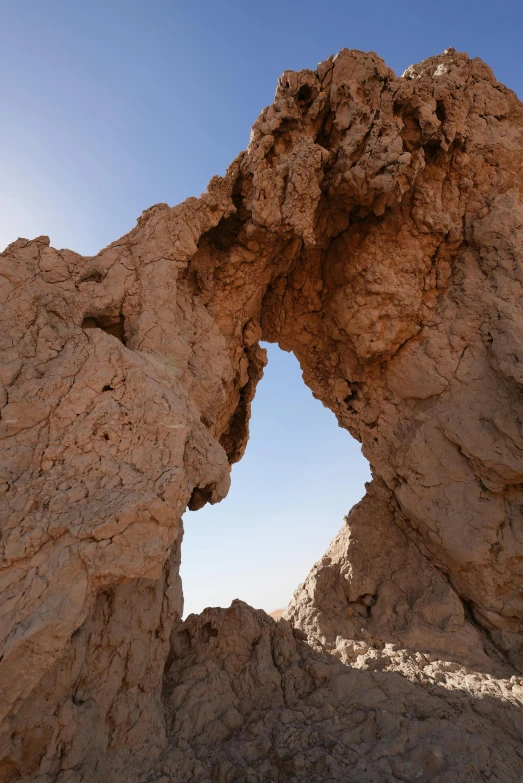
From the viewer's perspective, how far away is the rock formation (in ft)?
13.5

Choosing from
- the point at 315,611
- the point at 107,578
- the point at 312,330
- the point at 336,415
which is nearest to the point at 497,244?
the point at 312,330

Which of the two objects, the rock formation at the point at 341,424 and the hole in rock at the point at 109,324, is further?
the hole in rock at the point at 109,324

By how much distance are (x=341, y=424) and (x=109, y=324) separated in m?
4.76

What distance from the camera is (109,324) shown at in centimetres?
A: 592

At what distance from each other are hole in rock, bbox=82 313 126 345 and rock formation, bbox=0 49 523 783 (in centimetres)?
3

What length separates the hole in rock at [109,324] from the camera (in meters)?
5.79

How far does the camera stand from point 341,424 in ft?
28.8

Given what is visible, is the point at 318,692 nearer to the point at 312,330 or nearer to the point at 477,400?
the point at 477,400

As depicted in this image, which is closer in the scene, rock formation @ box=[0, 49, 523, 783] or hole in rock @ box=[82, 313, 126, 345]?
rock formation @ box=[0, 49, 523, 783]

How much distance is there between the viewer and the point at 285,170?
6.65m

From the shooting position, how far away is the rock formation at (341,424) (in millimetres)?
4128

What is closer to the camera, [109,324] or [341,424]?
[109,324]

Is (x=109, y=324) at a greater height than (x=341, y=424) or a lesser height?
lesser

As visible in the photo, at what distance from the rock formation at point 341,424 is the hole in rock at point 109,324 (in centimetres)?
3
